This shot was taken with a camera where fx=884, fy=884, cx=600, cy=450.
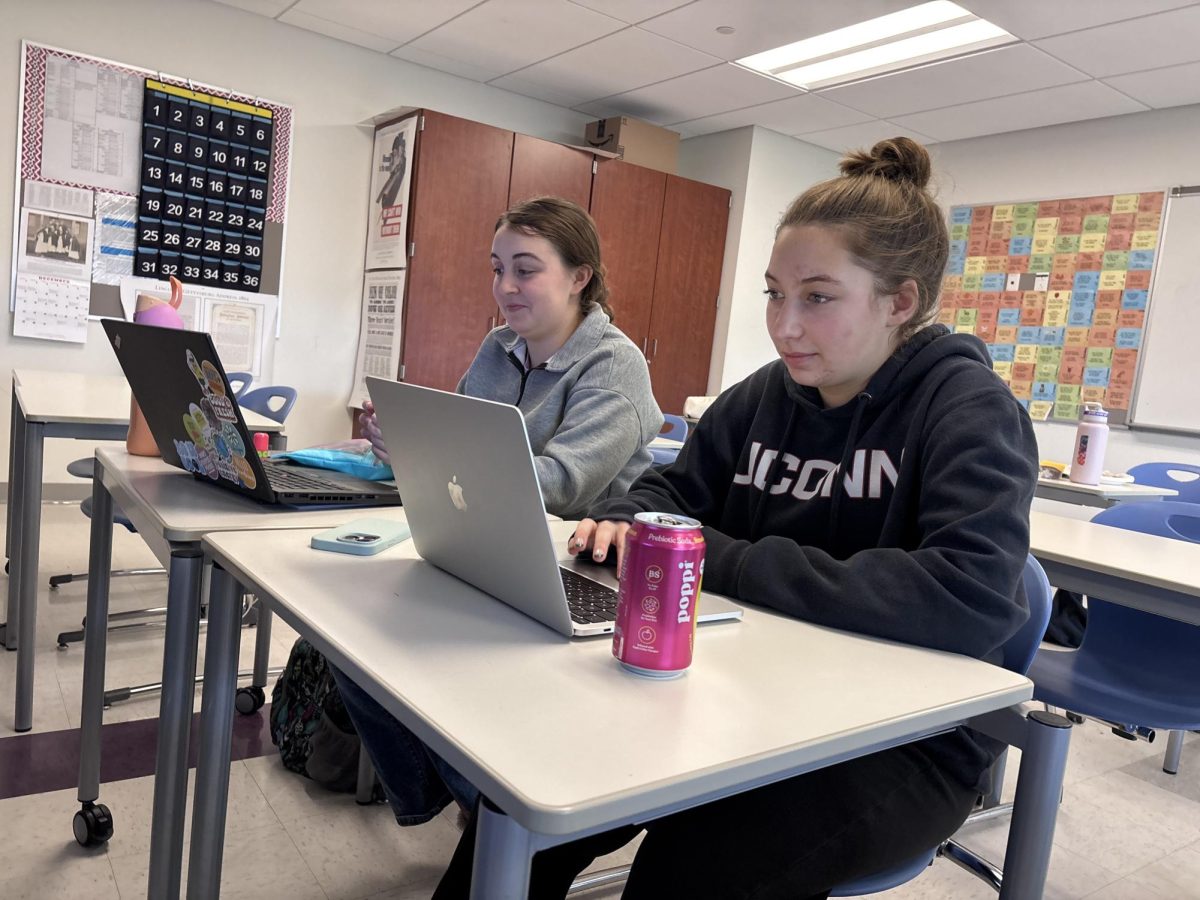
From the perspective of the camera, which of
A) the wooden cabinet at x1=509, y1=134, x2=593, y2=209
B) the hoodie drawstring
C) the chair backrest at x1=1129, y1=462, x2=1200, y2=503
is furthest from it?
the wooden cabinet at x1=509, y1=134, x2=593, y2=209

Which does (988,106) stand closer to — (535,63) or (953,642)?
(535,63)

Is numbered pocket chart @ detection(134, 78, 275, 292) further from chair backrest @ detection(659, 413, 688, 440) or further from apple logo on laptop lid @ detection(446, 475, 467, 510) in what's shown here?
apple logo on laptop lid @ detection(446, 475, 467, 510)

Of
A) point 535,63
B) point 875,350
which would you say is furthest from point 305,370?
point 875,350

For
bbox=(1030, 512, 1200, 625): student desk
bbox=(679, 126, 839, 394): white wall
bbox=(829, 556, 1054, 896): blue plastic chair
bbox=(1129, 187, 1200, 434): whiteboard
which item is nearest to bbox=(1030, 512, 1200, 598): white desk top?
bbox=(1030, 512, 1200, 625): student desk

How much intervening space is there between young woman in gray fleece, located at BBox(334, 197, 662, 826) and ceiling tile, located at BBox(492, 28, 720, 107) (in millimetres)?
2637

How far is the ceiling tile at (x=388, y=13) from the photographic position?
3852mm

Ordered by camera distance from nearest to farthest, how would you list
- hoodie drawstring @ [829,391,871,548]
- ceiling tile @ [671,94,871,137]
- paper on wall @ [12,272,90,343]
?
hoodie drawstring @ [829,391,871,548], paper on wall @ [12,272,90,343], ceiling tile @ [671,94,871,137]

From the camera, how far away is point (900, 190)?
3.63 feet

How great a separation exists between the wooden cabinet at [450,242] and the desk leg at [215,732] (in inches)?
134

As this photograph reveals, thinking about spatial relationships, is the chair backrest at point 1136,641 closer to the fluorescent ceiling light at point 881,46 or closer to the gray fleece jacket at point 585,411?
the gray fleece jacket at point 585,411

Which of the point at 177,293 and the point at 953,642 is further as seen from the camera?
the point at 177,293

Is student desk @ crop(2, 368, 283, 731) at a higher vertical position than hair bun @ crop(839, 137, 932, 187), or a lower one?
lower

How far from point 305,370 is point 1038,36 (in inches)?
146

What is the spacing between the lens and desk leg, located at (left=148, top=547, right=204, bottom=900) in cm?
107
